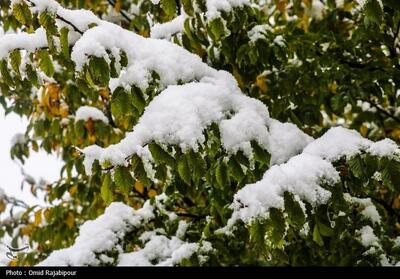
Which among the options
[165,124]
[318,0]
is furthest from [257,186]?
[318,0]

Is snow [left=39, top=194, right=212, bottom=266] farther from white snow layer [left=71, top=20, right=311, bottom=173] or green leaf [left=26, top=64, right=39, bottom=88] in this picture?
green leaf [left=26, top=64, right=39, bottom=88]

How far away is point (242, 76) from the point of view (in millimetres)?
2502

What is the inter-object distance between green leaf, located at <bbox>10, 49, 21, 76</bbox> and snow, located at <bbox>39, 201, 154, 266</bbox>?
97 centimetres

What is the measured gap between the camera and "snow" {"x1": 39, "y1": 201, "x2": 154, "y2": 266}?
2094mm

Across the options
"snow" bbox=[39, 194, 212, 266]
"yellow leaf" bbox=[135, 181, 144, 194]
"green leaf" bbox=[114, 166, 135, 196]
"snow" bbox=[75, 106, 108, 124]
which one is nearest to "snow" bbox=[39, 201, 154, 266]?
"snow" bbox=[39, 194, 212, 266]

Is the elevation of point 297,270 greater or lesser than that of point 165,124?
lesser

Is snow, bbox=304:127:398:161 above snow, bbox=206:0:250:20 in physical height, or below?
below

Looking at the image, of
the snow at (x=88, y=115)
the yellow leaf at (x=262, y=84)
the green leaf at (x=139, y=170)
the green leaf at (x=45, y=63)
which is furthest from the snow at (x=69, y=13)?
the yellow leaf at (x=262, y=84)

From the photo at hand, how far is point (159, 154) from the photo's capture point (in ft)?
4.56

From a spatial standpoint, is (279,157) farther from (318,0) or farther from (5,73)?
(318,0)

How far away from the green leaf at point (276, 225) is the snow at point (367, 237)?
3.31 feet

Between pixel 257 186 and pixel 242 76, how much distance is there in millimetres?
1218

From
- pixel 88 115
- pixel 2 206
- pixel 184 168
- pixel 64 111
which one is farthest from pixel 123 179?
Result: pixel 2 206

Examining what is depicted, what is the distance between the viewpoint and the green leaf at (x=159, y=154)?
1.38 m
